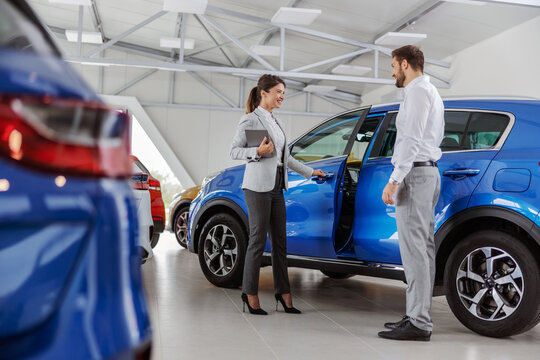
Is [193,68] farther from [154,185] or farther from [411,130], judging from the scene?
[411,130]

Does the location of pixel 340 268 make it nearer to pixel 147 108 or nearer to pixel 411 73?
pixel 411 73

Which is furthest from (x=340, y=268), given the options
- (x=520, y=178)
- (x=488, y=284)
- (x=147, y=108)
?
(x=147, y=108)

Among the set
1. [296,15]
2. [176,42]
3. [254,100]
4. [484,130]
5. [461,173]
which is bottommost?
[461,173]

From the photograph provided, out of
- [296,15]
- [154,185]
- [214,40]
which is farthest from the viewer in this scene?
[214,40]

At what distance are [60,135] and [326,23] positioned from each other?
11.8 m

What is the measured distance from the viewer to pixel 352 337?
12.1ft

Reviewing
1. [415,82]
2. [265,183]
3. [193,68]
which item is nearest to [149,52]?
[193,68]

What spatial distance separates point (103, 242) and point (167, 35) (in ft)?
51.1

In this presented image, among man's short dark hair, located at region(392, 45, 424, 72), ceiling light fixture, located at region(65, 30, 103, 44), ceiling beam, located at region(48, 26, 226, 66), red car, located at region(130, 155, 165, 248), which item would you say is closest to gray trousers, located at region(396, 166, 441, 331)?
man's short dark hair, located at region(392, 45, 424, 72)

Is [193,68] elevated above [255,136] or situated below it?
above

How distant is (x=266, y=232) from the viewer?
13.9 ft

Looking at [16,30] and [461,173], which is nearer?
[16,30]

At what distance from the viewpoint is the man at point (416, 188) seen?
137 inches

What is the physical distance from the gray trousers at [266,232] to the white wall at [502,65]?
23.0 ft
